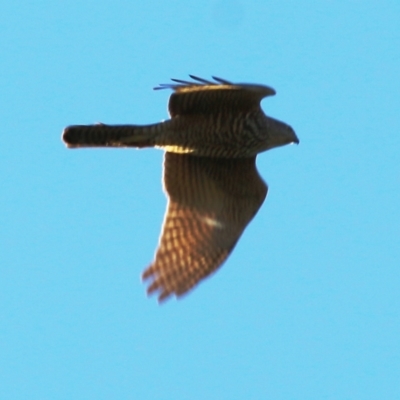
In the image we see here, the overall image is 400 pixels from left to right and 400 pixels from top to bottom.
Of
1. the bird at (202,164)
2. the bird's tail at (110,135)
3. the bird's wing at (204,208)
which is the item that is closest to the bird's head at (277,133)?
the bird at (202,164)

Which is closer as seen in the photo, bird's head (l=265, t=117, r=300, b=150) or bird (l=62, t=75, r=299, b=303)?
bird (l=62, t=75, r=299, b=303)

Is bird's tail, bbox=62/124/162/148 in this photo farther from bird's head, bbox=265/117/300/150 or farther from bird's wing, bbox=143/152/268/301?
bird's head, bbox=265/117/300/150

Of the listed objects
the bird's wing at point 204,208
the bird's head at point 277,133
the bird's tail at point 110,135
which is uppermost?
the bird's head at point 277,133

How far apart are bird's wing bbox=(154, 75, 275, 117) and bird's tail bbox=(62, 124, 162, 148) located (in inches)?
16.5

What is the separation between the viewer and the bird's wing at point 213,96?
47.5ft

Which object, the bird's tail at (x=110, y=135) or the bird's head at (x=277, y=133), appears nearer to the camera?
the bird's tail at (x=110, y=135)

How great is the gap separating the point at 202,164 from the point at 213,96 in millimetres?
1328

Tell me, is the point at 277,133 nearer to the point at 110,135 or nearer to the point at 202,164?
the point at 202,164

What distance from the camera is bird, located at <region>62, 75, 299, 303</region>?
15.2 meters

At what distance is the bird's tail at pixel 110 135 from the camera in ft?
50.2

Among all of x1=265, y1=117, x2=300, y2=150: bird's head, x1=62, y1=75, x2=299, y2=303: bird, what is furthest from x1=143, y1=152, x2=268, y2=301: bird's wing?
x1=265, y1=117, x2=300, y2=150: bird's head

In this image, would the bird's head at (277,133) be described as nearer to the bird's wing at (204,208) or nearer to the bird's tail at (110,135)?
the bird's wing at (204,208)

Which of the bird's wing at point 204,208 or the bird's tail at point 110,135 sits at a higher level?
the bird's tail at point 110,135

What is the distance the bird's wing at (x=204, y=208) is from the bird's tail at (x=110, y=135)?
0.60 metres
